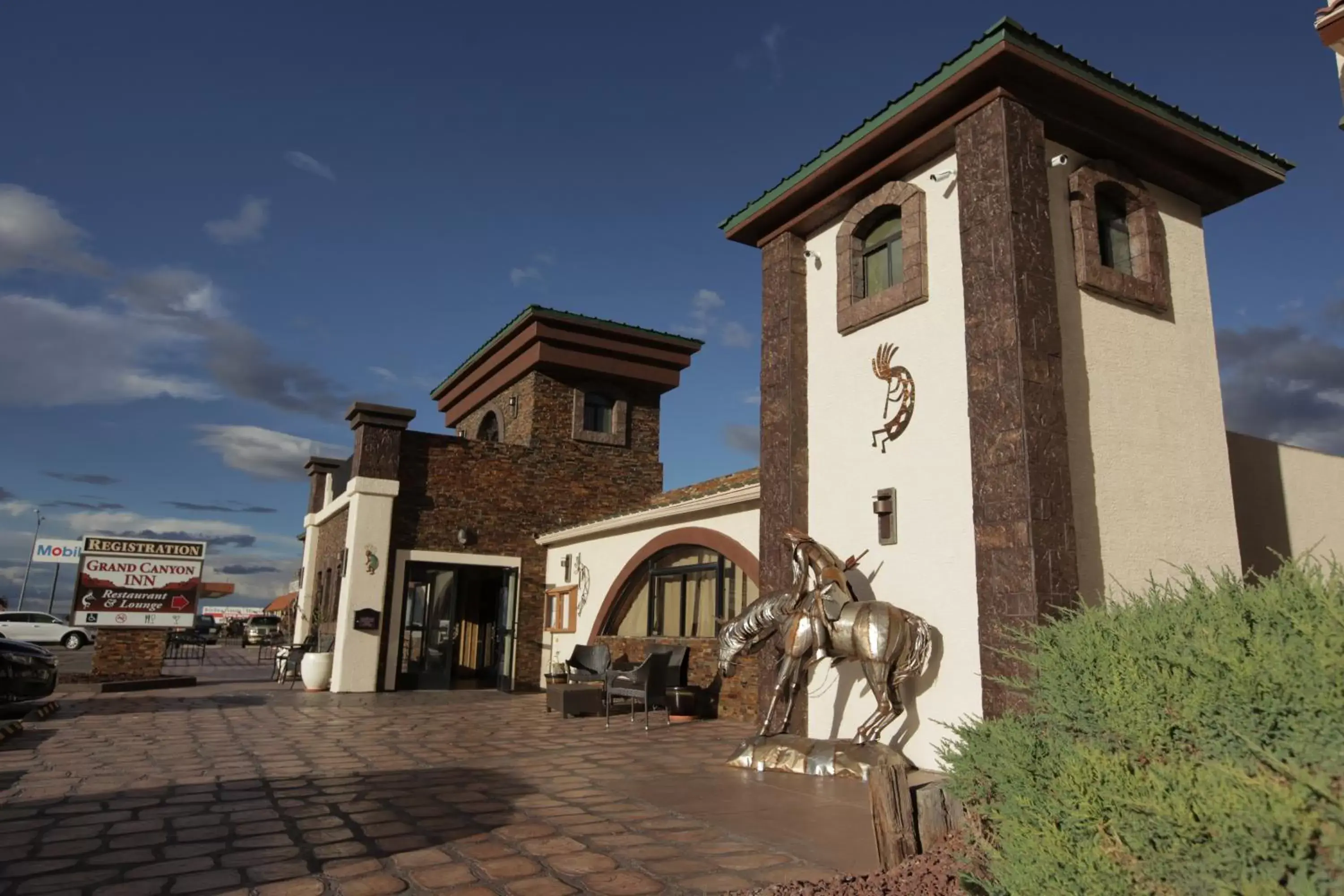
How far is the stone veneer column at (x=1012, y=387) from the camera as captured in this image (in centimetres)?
665

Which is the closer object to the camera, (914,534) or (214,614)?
(914,534)

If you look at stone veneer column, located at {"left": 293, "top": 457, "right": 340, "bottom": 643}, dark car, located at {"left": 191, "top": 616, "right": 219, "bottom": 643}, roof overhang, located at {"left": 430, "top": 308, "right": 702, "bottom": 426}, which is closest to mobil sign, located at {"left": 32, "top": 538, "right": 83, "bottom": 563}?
dark car, located at {"left": 191, "top": 616, "right": 219, "bottom": 643}

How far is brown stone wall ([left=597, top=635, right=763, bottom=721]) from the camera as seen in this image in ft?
35.9

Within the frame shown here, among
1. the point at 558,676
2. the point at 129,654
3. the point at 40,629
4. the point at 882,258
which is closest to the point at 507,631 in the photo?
the point at 558,676

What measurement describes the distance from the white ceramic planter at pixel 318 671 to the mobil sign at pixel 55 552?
97.5 feet

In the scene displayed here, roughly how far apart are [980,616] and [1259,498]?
4.82 m

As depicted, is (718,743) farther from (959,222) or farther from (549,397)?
(549,397)

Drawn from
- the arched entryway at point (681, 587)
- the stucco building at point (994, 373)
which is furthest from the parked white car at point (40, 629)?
the stucco building at point (994, 373)

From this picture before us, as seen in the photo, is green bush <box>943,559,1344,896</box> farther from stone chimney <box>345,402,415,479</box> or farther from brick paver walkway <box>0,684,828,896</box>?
stone chimney <box>345,402,415,479</box>

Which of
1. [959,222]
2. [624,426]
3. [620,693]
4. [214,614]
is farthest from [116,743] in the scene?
[214,614]

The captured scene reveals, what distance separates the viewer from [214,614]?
59.4m

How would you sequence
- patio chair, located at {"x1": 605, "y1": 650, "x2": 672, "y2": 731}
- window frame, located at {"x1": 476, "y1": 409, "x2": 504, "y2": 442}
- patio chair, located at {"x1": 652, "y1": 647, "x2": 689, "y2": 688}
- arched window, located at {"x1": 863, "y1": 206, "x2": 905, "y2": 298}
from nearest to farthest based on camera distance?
arched window, located at {"x1": 863, "y1": 206, "x2": 905, "y2": 298}, patio chair, located at {"x1": 605, "y1": 650, "x2": 672, "y2": 731}, patio chair, located at {"x1": 652, "y1": 647, "x2": 689, "y2": 688}, window frame, located at {"x1": 476, "y1": 409, "x2": 504, "y2": 442}

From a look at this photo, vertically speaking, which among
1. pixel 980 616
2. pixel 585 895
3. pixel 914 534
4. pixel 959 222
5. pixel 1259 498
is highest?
pixel 959 222

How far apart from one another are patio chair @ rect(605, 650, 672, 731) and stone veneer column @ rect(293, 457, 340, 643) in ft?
35.7
